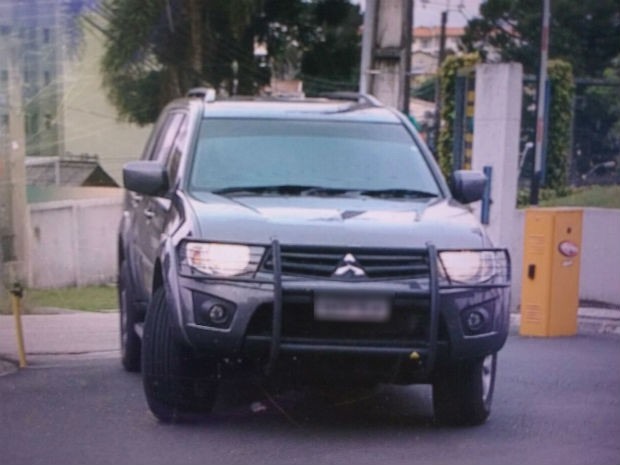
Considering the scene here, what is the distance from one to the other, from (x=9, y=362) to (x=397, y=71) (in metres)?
6.52

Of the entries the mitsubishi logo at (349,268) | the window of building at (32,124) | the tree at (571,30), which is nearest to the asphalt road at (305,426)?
the mitsubishi logo at (349,268)

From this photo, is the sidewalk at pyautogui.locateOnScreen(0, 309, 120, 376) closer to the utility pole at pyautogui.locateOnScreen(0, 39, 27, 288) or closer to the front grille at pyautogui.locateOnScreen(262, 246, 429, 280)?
the utility pole at pyautogui.locateOnScreen(0, 39, 27, 288)

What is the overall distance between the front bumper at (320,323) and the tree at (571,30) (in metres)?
26.8

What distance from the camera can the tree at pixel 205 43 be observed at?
67.4 ft

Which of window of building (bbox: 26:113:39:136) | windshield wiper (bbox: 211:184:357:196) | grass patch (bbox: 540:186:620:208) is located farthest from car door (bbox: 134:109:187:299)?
window of building (bbox: 26:113:39:136)

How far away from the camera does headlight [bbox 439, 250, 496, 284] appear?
284 inches

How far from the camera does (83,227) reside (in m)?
20.4

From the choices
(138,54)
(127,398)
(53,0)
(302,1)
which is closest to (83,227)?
(138,54)

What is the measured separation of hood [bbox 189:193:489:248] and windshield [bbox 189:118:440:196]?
0.96 feet

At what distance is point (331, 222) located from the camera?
734cm

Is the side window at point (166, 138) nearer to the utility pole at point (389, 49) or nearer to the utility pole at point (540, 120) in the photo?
the utility pole at point (389, 49)

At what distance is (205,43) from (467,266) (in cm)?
1490

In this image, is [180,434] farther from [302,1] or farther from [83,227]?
[302,1]

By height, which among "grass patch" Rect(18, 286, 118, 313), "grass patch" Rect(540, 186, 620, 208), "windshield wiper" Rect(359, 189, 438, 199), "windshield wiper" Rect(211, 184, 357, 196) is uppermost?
"windshield wiper" Rect(211, 184, 357, 196)
